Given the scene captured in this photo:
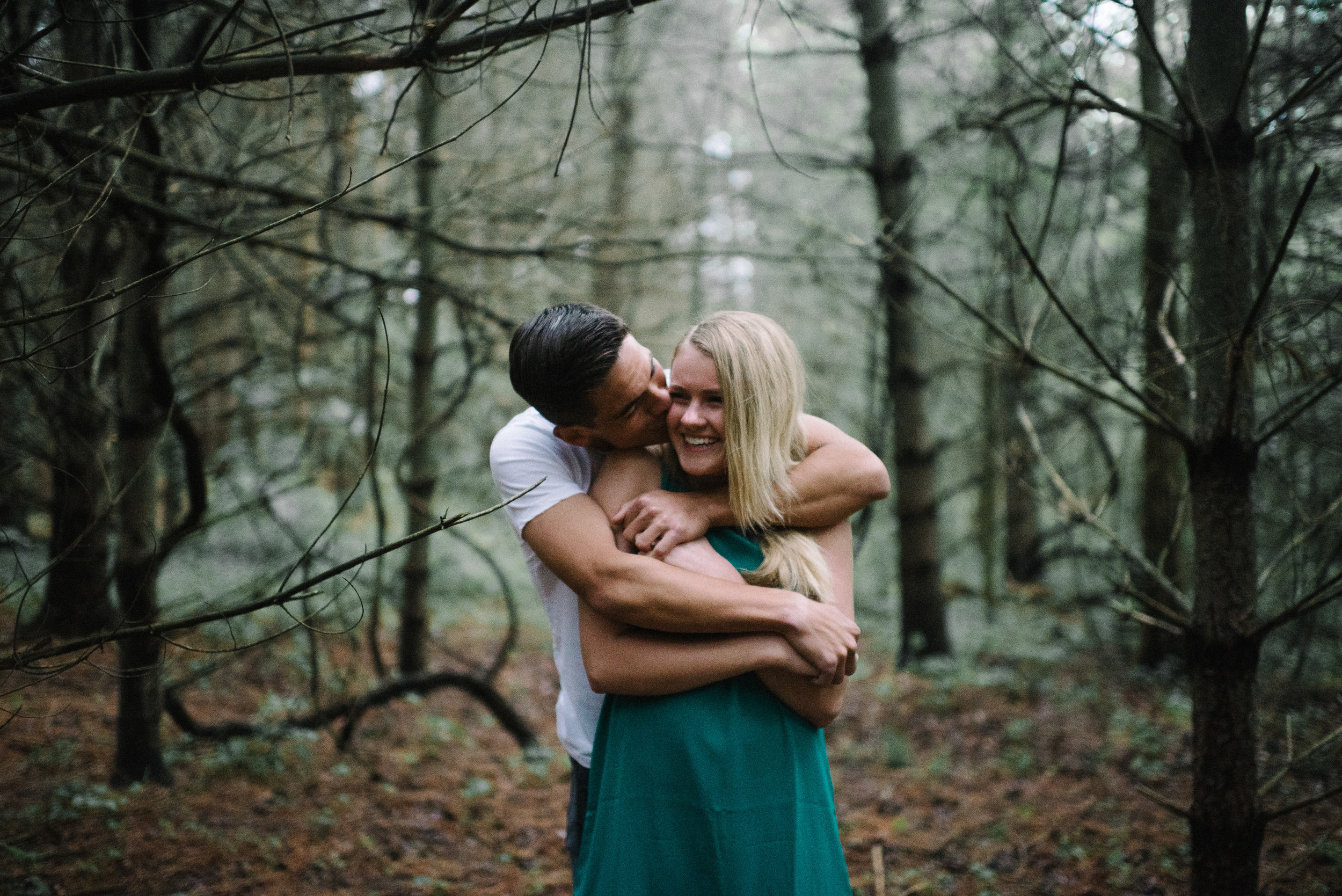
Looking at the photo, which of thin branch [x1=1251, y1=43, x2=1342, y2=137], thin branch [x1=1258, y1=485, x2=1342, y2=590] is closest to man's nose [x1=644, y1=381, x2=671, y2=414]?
thin branch [x1=1251, y1=43, x2=1342, y2=137]

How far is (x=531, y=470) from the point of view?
2.16m

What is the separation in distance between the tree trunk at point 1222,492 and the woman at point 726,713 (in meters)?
1.29

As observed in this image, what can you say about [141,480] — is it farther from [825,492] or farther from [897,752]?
[897,752]

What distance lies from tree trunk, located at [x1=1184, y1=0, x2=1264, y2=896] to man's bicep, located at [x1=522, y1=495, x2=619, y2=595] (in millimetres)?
1879

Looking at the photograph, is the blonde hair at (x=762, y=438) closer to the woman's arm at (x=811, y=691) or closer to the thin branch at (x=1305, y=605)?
the woman's arm at (x=811, y=691)

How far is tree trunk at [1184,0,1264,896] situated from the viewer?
249cm

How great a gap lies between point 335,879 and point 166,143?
12.3ft

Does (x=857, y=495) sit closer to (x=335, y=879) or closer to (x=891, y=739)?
(x=335, y=879)

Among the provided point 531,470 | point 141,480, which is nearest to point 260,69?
point 531,470

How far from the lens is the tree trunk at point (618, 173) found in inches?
236

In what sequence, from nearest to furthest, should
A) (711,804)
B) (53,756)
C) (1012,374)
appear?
1. (711,804)
2. (53,756)
3. (1012,374)

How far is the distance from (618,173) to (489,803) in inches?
260

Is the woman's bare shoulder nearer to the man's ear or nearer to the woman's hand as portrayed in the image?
the man's ear

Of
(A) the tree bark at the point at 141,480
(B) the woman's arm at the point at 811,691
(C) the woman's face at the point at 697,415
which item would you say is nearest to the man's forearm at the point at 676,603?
(B) the woman's arm at the point at 811,691
